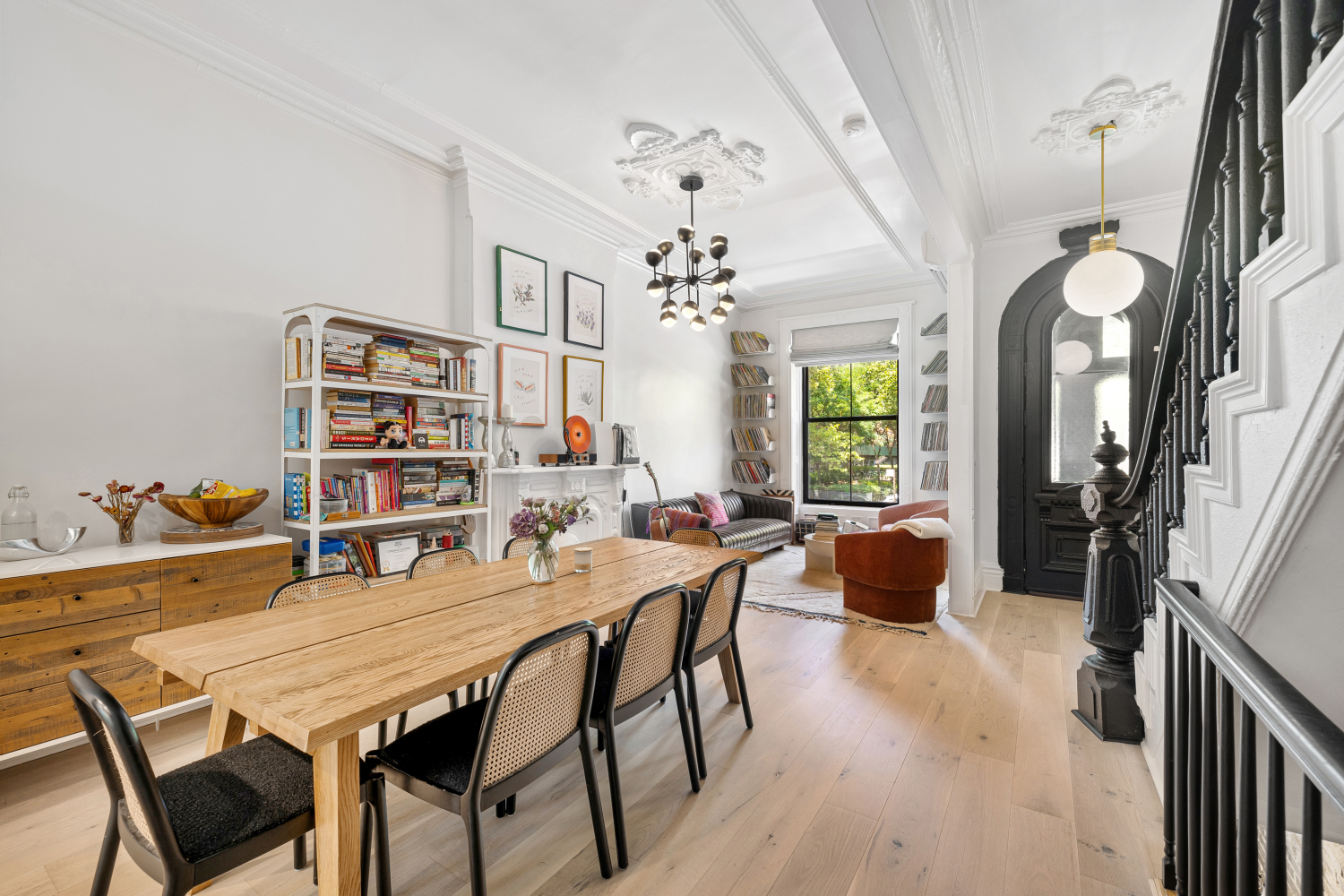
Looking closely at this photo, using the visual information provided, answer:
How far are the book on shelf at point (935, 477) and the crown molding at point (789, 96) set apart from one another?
2729 millimetres

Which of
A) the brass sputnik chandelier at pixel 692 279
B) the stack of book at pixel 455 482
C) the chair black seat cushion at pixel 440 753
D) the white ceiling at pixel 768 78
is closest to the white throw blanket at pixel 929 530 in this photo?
the brass sputnik chandelier at pixel 692 279

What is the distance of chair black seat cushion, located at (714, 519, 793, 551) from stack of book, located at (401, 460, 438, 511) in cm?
271

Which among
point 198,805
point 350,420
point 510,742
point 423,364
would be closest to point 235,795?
point 198,805

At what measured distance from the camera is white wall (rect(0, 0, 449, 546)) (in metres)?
2.32

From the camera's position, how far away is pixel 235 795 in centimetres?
135

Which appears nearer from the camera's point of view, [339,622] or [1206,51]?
[339,622]

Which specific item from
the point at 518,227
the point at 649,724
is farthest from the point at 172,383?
the point at 649,724

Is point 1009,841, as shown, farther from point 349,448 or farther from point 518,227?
point 518,227

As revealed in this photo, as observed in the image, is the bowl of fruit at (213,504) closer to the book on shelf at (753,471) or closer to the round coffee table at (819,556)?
the round coffee table at (819,556)

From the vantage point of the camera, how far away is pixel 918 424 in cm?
638

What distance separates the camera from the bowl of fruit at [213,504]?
2.53 meters

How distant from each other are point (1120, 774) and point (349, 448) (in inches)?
145

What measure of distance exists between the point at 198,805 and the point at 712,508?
511 cm

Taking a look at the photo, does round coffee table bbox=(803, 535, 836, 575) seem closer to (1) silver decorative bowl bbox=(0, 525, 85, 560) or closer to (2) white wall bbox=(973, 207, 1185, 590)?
(2) white wall bbox=(973, 207, 1185, 590)
